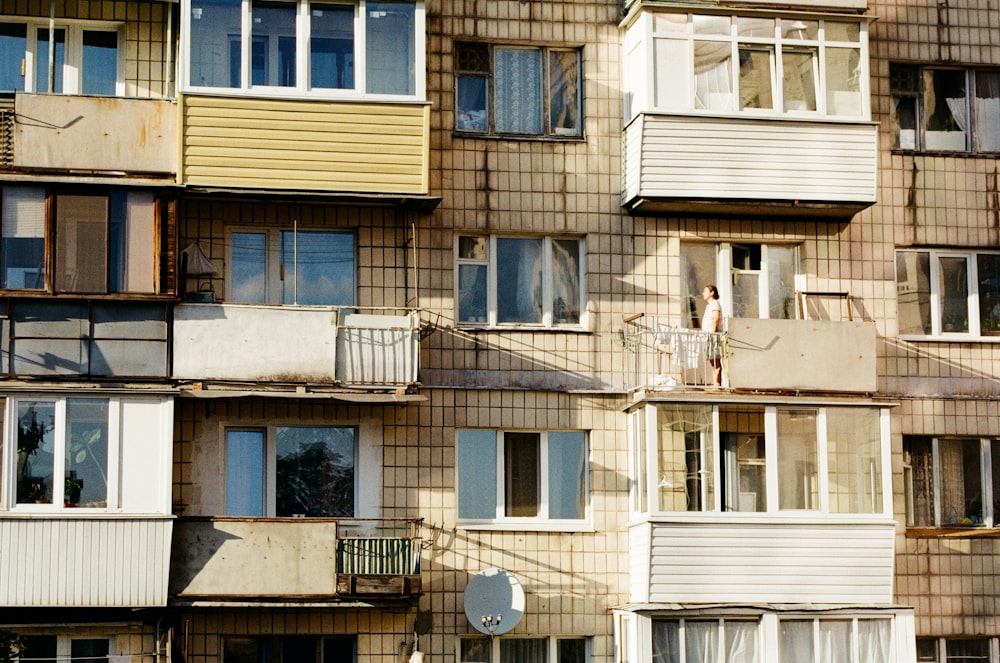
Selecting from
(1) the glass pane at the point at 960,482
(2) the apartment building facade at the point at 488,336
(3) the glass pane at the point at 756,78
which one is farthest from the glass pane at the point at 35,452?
(1) the glass pane at the point at 960,482

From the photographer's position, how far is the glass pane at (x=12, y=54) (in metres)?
24.4

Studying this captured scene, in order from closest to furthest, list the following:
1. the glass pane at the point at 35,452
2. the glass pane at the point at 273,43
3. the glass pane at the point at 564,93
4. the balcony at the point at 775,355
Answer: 1. the glass pane at the point at 35,452
2. the glass pane at the point at 273,43
3. the balcony at the point at 775,355
4. the glass pane at the point at 564,93

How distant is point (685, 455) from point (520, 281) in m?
3.55

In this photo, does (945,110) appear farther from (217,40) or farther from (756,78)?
(217,40)

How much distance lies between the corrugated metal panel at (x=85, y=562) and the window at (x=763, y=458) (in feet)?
22.2

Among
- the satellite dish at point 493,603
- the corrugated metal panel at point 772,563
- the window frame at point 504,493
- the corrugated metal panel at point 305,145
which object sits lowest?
the satellite dish at point 493,603

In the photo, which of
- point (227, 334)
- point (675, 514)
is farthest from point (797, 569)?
point (227, 334)

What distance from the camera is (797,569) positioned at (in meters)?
24.2

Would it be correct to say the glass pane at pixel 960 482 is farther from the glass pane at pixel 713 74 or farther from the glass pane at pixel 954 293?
the glass pane at pixel 713 74

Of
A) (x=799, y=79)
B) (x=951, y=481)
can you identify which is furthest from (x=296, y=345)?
(x=951, y=481)

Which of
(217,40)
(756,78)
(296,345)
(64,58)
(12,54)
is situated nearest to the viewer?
(296,345)

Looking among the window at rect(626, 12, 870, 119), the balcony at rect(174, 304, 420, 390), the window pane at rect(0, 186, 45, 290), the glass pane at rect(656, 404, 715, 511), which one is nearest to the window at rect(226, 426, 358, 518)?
the balcony at rect(174, 304, 420, 390)

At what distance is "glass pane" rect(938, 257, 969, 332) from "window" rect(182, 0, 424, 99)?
340 inches

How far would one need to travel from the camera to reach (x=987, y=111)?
2739 cm
